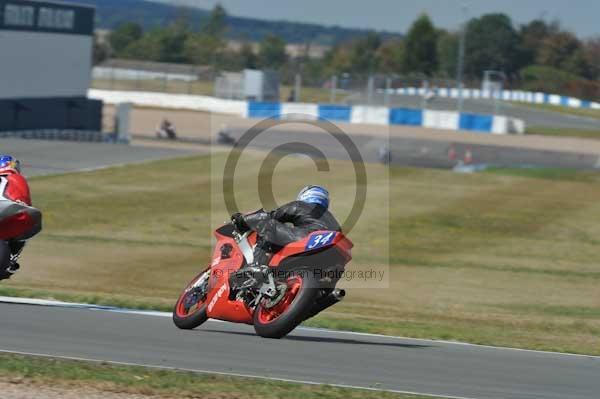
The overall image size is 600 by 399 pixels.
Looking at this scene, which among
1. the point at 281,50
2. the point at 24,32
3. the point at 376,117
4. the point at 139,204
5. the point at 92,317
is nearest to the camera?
the point at 92,317

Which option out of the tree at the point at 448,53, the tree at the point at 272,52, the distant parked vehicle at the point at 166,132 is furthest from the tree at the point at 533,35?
the distant parked vehicle at the point at 166,132

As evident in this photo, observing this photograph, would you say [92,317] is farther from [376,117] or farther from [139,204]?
[376,117]

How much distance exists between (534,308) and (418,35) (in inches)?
3547

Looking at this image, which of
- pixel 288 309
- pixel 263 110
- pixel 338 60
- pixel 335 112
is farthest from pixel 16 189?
pixel 338 60

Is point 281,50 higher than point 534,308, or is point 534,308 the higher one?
point 281,50

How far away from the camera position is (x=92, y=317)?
11.2m

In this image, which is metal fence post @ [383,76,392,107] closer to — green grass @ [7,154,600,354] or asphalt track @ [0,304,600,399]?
green grass @ [7,154,600,354]

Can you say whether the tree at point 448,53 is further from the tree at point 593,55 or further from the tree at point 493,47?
the tree at point 593,55

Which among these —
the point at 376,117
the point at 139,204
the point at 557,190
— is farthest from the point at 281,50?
the point at 139,204

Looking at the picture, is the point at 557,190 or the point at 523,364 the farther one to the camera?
the point at 557,190

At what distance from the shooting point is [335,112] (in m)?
66.8

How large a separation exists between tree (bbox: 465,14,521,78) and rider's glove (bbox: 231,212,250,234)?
8185cm

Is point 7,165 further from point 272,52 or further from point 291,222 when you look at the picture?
point 272,52

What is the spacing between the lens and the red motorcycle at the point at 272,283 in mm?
9461
